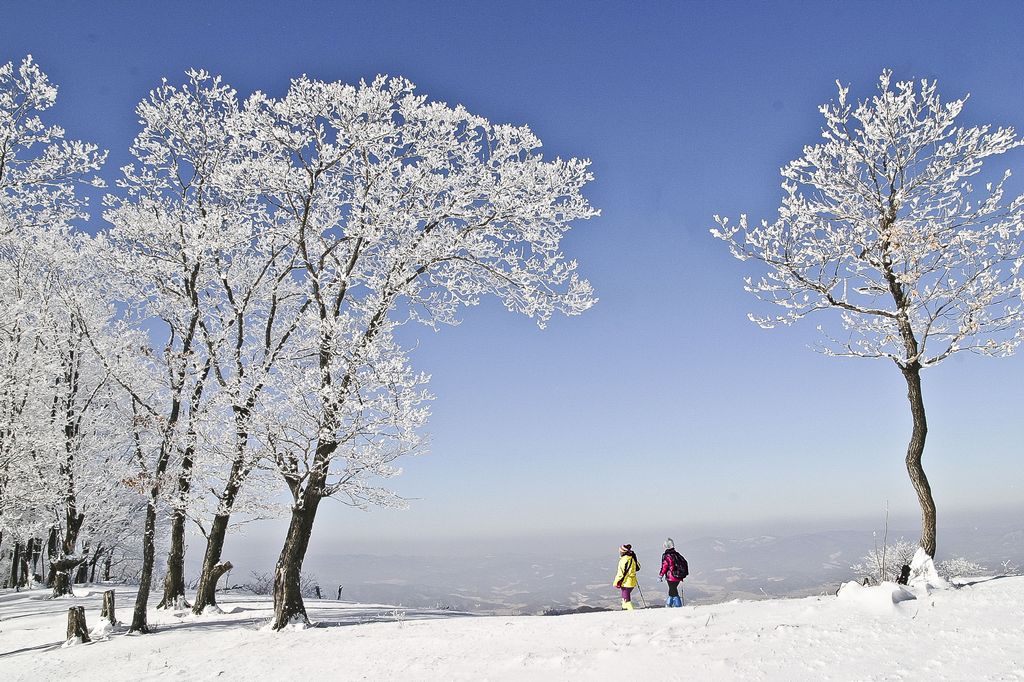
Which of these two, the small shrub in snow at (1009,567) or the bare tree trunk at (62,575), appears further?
the bare tree trunk at (62,575)

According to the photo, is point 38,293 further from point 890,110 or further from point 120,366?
point 890,110

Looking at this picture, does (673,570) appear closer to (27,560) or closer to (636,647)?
(636,647)

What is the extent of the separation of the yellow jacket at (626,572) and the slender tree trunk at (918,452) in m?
6.46

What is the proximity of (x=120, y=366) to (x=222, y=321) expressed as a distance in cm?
359

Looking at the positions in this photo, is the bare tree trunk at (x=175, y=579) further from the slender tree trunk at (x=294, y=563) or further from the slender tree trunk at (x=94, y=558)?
the slender tree trunk at (x=94, y=558)

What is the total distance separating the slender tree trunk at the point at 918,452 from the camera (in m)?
12.6

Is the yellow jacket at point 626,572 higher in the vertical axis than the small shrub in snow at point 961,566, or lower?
higher

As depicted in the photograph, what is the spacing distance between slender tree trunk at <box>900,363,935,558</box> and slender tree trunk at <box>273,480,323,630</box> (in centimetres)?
1286

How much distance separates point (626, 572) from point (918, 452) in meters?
7.19

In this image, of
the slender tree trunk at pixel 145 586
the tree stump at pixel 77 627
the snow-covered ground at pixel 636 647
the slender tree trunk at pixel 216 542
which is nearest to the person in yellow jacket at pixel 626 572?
the snow-covered ground at pixel 636 647

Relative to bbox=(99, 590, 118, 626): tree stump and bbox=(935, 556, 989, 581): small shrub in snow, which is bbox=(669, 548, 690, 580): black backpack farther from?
bbox=(935, 556, 989, 581): small shrub in snow

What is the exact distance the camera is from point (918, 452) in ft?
42.0

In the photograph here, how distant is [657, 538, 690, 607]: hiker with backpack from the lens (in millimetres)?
15805

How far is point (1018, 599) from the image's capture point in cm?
915
